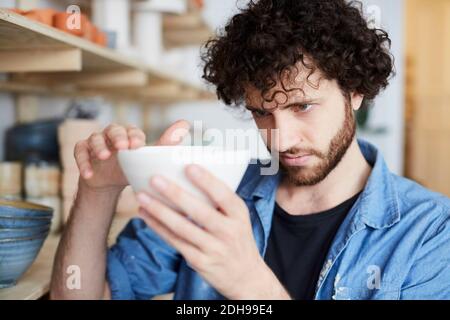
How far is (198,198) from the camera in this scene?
1.71ft

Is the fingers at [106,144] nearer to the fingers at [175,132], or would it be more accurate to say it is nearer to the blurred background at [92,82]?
the fingers at [175,132]

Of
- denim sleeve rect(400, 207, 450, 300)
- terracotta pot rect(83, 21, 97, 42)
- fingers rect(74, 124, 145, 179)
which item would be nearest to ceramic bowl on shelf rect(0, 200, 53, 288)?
fingers rect(74, 124, 145, 179)

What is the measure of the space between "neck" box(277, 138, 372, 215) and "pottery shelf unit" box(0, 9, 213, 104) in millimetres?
485

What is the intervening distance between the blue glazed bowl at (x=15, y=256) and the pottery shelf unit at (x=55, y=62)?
311 millimetres

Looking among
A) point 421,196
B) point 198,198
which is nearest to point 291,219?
point 421,196

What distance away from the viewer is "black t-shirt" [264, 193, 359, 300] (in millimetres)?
876

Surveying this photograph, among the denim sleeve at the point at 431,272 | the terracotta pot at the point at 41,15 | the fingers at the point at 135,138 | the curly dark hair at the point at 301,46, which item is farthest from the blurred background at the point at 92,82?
the denim sleeve at the point at 431,272

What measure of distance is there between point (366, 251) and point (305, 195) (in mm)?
190

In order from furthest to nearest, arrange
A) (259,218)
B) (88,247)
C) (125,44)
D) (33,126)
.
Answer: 1. (125,44)
2. (33,126)
3. (259,218)
4. (88,247)

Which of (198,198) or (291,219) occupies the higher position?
(198,198)

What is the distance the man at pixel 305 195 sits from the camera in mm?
774

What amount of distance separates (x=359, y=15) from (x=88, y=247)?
69 centimetres
